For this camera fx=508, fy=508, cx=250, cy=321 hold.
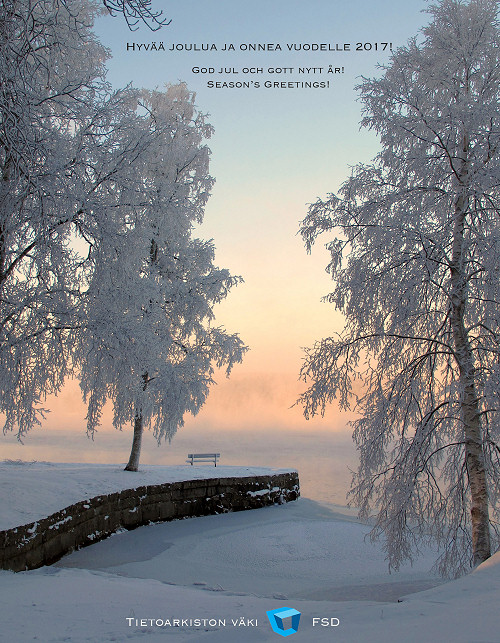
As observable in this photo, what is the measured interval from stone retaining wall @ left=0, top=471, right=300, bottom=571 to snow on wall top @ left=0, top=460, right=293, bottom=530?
0.56 ft

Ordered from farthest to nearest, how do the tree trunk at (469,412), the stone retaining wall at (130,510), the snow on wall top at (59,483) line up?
the snow on wall top at (59,483) → the stone retaining wall at (130,510) → the tree trunk at (469,412)

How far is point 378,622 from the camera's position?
380 centimetres

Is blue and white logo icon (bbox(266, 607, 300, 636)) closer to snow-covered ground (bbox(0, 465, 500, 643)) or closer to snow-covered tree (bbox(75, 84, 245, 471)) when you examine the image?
snow-covered ground (bbox(0, 465, 500, 643))

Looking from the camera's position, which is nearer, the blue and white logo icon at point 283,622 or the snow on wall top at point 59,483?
the blue and white logo icon at point 283,622

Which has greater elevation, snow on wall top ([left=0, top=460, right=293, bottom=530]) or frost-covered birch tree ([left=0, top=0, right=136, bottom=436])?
frost-covered birch tree ([left=0, top=0, right=136, bottom=436])

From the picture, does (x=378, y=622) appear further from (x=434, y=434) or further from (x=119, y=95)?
(x=119, y=95)

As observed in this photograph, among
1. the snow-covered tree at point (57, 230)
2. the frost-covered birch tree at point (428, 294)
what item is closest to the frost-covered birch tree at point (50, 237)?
the snow-covered tree at point (57, 230)

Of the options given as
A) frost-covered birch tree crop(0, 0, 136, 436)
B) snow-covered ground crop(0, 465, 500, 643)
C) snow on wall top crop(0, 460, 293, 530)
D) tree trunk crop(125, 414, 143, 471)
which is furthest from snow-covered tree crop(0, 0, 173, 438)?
tree trunk crop(125, 414, 143, 471)

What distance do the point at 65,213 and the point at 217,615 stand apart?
18.2 feet

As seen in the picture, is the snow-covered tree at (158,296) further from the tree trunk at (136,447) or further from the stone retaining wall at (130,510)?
the stone retaining wall at (130,510)

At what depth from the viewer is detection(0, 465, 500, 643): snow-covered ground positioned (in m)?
3.84

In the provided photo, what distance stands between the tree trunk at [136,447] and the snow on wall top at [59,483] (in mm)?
237

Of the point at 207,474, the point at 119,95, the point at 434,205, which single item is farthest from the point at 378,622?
the point at 207,474

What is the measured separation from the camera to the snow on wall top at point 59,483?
8.01m
